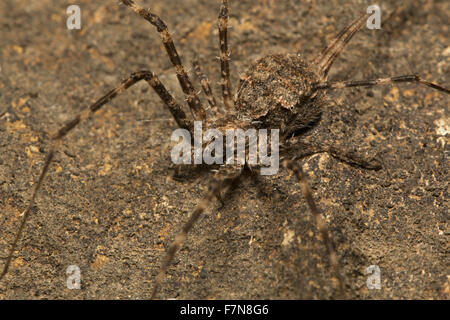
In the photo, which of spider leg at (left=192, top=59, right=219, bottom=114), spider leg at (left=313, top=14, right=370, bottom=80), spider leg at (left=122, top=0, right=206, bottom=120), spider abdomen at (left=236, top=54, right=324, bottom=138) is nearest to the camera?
spider abdomen at (left=236, top=54, right=324, bottom=138)

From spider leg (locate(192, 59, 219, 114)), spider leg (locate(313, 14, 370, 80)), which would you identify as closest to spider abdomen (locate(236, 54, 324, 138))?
spider leg (locate(313, 14, 370, 80))

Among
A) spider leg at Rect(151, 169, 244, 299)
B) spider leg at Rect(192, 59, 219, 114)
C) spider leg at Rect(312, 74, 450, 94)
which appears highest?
spider leg at Rect(192, 59, 219, 114)

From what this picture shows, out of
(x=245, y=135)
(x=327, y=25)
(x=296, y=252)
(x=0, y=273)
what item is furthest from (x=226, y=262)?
(x=327, y=25)

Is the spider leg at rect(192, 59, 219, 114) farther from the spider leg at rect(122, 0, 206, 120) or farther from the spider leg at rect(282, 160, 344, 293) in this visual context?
the spider leg at rect(282, 160, 344, 293)

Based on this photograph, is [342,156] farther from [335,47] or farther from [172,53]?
[172,53]

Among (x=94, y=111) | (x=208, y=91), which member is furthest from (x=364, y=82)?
(x=94, y=111)

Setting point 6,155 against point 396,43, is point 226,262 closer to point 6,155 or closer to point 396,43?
point 6,155
